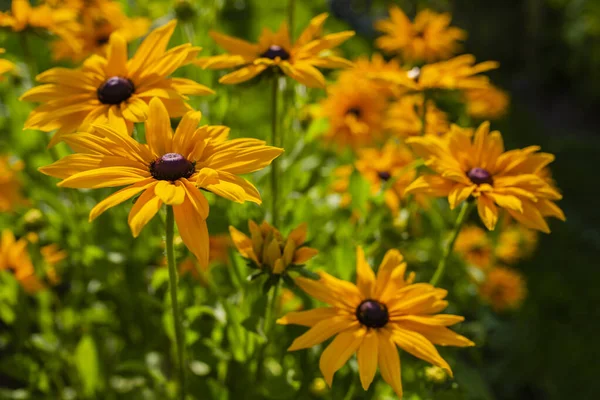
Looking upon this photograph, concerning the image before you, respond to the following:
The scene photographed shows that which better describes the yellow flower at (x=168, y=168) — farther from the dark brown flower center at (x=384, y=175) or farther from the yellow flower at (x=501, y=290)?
the yellow flower at (x=501, y=290)

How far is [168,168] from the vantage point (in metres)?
0.79

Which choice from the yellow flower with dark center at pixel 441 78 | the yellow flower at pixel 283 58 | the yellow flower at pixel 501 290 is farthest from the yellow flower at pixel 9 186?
the yellow flower at pixel 501 290

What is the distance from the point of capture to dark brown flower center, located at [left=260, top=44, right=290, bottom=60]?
1.09m

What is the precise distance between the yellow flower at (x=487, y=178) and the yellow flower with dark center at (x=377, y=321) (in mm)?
140

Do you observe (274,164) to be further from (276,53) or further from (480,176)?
(480,176)

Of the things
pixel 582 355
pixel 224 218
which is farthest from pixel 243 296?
pixel 582 355

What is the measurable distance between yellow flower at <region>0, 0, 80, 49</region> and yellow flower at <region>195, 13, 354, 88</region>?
378 mm

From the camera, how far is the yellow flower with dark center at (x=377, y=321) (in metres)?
0.85

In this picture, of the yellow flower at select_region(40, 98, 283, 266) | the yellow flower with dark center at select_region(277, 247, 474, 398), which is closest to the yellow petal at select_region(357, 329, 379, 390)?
the yellow flower with dark center at select_region(277, 247, 474, 398)

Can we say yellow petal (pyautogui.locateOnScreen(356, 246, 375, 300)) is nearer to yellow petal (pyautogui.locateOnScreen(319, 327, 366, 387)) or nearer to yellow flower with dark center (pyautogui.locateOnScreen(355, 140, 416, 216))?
yellow petal (pyautogui.locateOnScreen(319, 327, 366, 387))

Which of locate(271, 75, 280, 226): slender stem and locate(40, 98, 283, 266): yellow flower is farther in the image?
locate(271, 75, 280, 226): slender stem

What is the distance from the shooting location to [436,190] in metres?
0.96

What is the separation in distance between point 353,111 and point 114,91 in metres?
0.81

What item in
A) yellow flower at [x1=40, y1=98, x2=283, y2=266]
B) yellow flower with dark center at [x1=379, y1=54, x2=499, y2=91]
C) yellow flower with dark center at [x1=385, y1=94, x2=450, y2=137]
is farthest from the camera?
yellow flower with dark center at [x1=385, y1=94, x2=450, y2=137]
